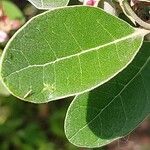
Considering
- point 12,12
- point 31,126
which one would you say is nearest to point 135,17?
point 12,12

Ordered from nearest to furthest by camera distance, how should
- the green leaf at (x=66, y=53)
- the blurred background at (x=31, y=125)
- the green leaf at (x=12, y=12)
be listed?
the green leaf at (x=66, y=53) < the green leaf at (x=12, y=12) < the blurred background at (x=31, y=125)

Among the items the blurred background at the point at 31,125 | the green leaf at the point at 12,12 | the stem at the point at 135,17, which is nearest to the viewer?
the stem at the point at 135,17

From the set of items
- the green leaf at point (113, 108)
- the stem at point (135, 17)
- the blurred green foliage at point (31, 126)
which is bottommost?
the blurred green foliage at point (31, 126)

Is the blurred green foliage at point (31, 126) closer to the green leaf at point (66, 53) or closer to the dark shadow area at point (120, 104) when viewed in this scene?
the dark shadow area at point (120, 104)

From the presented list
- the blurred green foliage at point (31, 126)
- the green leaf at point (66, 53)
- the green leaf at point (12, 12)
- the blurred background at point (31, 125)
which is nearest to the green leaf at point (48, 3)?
the green leaf at point (66, 53)

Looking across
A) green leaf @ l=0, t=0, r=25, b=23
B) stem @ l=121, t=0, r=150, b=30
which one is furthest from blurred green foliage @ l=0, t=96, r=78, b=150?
stem @ l=121, t=0, r=150, b=30

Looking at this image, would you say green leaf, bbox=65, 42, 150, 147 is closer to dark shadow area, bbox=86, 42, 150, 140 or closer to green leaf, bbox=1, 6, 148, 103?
dark shadow area, bbox=86, 42, 150, 140

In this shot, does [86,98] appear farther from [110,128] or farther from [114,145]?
[114,145]
